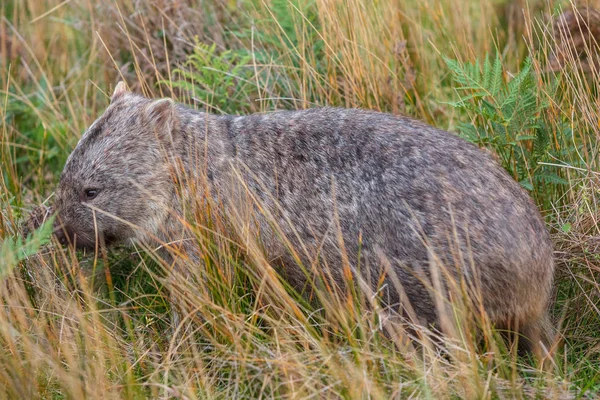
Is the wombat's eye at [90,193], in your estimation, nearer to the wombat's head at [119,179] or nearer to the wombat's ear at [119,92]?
the wombat's head at [119,179]

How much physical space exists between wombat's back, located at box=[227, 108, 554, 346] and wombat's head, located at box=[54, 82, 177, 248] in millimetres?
427

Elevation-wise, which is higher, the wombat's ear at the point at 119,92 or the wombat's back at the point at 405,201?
the wombat's ear at the point at 119,92

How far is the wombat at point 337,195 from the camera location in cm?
347

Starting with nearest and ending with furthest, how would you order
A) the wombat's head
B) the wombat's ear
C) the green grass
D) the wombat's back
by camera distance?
1. the green grass
2. the wombat's back
3. the wombat's head
4. the wombat's ear

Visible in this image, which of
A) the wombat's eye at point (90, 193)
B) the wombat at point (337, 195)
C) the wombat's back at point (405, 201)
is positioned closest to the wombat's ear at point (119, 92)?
the wombat at point (337, 195)

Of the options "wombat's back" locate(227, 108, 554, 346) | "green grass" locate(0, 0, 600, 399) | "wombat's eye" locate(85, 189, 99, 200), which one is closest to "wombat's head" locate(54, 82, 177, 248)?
"wombat's eye" locate(85, 189, 99, 200)

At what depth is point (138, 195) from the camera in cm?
393

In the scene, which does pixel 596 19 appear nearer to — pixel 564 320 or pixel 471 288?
pixel 564 320

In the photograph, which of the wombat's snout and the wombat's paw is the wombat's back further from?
the wombat's paw

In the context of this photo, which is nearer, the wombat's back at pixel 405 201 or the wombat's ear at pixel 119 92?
the wombat's back at pixel 405 201

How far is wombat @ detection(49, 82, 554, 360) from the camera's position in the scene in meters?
3.47

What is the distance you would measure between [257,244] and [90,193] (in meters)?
0.92

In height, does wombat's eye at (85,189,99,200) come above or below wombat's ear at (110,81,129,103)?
below

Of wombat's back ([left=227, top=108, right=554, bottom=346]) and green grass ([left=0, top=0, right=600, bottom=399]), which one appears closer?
green grass ([left=0, top=0, right=600, bottom=399])
